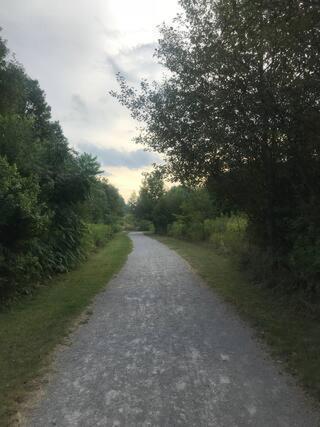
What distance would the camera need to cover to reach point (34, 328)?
7129mm

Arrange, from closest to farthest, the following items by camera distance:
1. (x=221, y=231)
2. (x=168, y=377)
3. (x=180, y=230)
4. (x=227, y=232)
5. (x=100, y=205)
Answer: (x=168, y=377) → (x=227, y=232) → (x=221, y=231) → (x=100, y=205) → (x=180, y=230)

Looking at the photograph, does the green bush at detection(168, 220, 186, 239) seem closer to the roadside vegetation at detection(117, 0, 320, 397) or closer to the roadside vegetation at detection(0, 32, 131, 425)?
the roadside vegetation at detection(0, 32, 131, 425)

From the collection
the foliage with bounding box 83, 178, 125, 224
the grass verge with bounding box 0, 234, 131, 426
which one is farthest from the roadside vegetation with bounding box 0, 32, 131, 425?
the foliage with bounding box 83, 178, 125, 224

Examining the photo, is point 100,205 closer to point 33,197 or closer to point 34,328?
point 33,197

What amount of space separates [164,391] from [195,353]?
4.37 ft

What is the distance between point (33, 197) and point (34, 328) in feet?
11.4

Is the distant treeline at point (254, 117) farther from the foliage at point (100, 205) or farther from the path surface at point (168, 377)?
the foliage at point (100, 205)

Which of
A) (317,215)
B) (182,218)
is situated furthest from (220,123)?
(182,218)

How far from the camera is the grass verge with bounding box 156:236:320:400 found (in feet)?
16.7

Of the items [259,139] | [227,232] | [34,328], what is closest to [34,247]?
[34,328]

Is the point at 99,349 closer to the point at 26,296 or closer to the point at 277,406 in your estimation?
the point at 277,406

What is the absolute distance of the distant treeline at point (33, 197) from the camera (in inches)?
349

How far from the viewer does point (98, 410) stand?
158 inches

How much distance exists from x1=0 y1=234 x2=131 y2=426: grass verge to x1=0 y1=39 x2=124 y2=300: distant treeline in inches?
32.1
